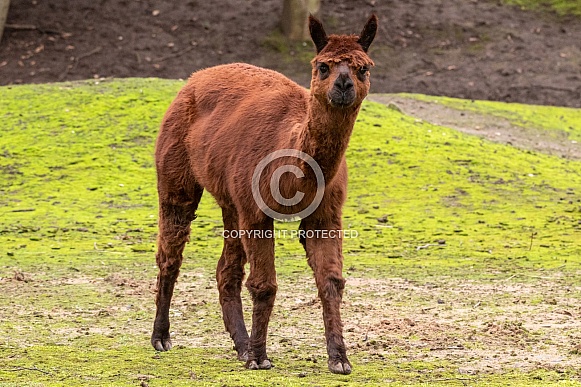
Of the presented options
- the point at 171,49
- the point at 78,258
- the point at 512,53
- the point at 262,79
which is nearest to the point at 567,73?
the point at 512,53

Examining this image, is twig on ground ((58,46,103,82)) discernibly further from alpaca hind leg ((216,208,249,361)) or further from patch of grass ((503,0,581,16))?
alpaca hind leg ((216,208,249,361))

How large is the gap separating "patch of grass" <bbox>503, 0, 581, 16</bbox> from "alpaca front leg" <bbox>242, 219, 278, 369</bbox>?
19.3 meters

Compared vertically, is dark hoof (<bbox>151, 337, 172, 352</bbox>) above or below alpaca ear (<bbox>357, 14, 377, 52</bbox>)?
below

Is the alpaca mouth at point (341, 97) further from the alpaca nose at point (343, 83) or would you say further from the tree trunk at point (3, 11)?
the tree trunk at point (3, 11)

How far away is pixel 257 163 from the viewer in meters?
6.47

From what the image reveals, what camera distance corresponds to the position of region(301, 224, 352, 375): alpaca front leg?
6.13 meters

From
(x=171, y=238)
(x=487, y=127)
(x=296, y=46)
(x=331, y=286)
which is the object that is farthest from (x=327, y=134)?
(x=296, y=46)

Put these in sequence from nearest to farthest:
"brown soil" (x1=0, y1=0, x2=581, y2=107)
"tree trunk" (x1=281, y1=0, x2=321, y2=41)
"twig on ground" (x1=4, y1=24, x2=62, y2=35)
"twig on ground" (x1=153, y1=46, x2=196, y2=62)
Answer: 1. "brown soil" (x1=0, y1=0, x2=581, y2=107)
2. "twig on ground" (x1=153, y1=46, x2=196, y2=62)
3. "tree trunk" (x1=281, y1=0, x2=321, y2=41)
4. "twig on ground" (x1=4, y1=24, x2=62, y2=35)

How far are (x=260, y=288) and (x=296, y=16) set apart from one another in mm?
16200

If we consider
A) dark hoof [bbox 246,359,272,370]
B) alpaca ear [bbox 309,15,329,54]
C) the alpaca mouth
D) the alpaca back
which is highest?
alpaca ear [bbox 309,15,329,54]

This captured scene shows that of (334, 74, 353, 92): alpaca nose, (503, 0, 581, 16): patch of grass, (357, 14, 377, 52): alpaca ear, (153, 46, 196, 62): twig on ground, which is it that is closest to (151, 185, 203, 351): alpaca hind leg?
(357, 14, 377, 52): alpaca ear

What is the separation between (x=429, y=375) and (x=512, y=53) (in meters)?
16.8

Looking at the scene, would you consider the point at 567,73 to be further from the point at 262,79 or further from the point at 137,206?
the point at 262,79

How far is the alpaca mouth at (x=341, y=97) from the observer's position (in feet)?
18.7
